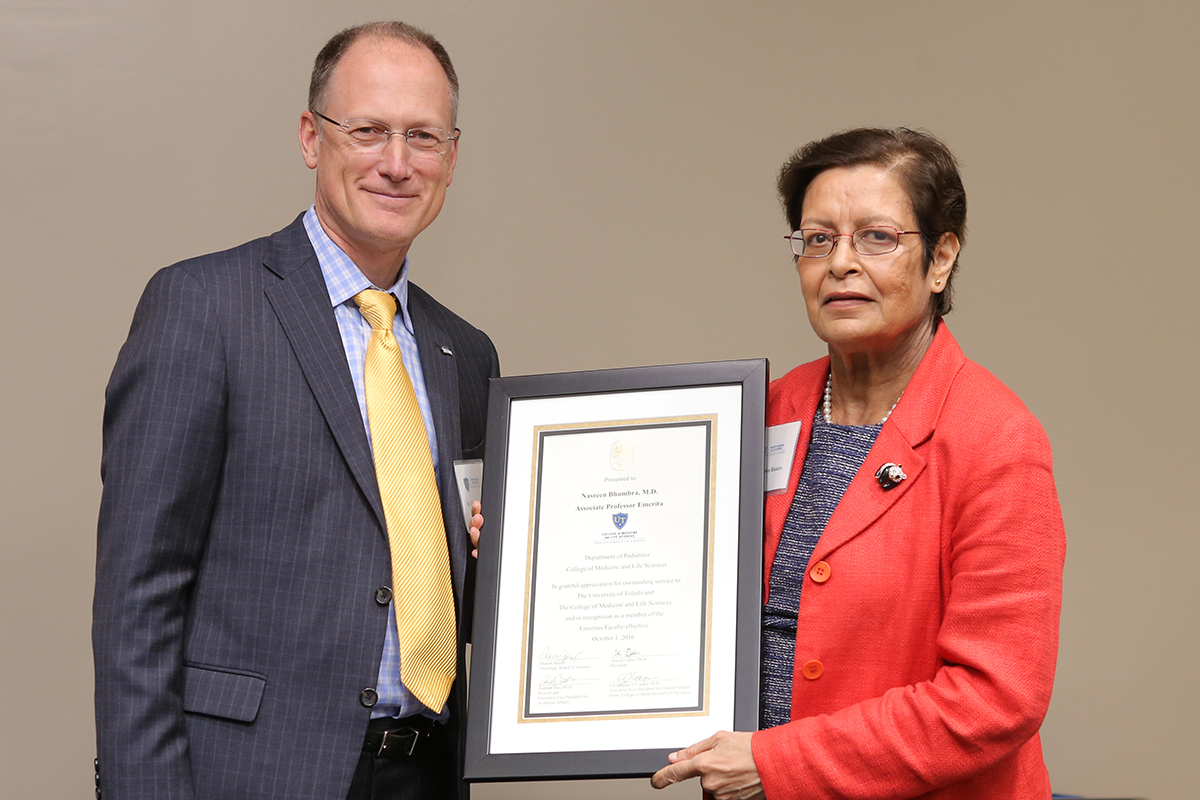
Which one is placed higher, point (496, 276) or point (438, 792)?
point (496, 276)

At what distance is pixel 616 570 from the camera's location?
1988mm

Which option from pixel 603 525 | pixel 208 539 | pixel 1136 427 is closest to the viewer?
pixel 208 539

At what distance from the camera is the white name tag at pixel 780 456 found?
6.64 ft

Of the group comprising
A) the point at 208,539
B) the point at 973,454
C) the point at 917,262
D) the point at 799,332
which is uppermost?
the point at 799,332

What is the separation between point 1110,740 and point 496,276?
250cm

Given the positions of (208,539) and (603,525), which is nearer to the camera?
(208,539)

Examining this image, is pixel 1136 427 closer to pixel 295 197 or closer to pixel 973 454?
pixel 973 454

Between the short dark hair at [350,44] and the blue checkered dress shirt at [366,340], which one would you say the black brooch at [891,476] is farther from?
the short dark hair at [350,44]

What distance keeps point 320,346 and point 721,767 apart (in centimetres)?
98

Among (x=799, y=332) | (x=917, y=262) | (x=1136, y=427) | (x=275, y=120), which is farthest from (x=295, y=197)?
(x=1136, y=427)

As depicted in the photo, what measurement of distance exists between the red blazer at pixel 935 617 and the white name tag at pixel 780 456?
0.15 meters

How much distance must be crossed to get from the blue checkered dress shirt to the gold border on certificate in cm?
19

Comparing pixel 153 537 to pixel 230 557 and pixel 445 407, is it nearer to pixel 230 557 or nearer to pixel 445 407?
pixel 230 557

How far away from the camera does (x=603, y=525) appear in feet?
6.64
